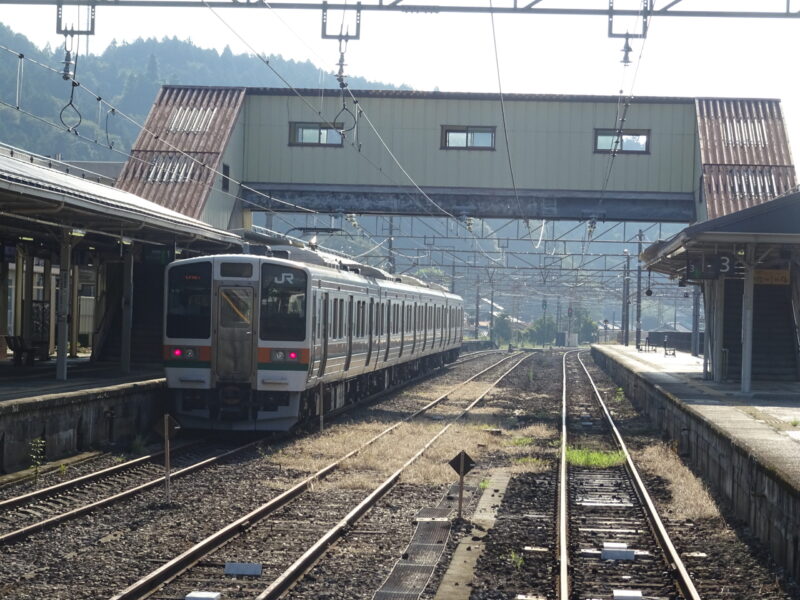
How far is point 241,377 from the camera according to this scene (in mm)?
15703

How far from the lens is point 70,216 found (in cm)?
1636

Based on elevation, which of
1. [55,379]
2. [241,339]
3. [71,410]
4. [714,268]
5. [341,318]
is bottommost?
[71,410]

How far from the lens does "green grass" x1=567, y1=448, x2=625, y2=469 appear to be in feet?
47.3

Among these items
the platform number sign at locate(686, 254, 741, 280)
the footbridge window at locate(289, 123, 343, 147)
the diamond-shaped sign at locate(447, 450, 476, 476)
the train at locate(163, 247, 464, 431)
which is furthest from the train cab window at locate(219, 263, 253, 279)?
the footbridge window at locate(289, 123, 343, 147)

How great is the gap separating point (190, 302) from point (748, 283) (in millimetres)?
9357

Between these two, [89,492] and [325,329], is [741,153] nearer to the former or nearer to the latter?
[325,329]

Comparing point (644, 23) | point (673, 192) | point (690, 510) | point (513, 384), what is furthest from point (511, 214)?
point (690, 510)

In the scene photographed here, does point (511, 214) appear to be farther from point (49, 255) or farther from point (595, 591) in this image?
point (595, 591)

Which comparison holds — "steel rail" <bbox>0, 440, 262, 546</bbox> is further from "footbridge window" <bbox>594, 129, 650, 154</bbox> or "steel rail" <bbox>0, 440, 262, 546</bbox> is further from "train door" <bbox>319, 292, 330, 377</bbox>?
"footbridge window" <bbox>594, 129, 650, 154</bbox>

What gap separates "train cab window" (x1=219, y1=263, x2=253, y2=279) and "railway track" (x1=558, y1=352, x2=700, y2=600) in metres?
5.05

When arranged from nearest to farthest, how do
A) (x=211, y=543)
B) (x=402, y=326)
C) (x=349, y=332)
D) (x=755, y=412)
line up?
(x=211, y=543), (x=755, y=412), (x=349, y=332), (x=402, y=326)

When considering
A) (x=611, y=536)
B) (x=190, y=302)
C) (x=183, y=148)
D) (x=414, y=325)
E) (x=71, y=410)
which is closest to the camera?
(x=611, y=536)

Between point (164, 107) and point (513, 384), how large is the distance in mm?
12106

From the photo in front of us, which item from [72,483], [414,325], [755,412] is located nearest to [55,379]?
[72,483]
